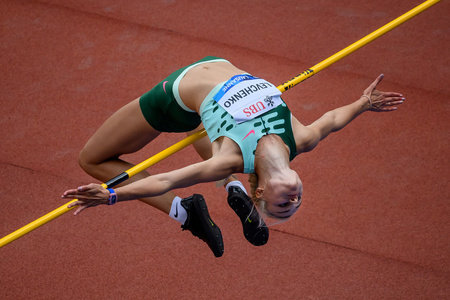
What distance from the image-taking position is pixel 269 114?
2.86m

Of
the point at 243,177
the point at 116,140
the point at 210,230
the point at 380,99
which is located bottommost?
the point at 243,177

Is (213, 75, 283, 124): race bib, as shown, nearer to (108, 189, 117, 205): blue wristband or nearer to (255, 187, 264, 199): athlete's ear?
(255, 187, 264, 199): athlete's ear

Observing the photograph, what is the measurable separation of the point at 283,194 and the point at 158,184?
543 mm

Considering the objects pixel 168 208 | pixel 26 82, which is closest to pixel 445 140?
pixel 168 208

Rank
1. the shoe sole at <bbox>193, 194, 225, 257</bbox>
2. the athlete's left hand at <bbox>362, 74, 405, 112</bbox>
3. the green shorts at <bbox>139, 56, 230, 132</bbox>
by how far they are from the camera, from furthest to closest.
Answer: the shoe sole at <bbox>193, 194, 225, 257</bbox>
the athlete's left hand at <bbox>362, 74, 405, 112</bbox>
the green shorts at <bbox>139, 56, 230, 132</bbox>

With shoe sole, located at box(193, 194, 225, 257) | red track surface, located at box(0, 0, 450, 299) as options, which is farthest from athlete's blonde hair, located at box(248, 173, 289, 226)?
red track surface, located at box(0, 0, 450, 299)

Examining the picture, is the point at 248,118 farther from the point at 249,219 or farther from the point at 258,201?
the point at 249,219

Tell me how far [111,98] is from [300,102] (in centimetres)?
150

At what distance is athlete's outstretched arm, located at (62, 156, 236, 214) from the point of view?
2.71 metres

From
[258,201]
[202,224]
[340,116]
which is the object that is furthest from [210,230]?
[340,116]

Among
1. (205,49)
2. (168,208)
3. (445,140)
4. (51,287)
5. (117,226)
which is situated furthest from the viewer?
(205,49)

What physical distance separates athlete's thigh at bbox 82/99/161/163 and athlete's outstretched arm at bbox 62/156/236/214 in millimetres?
595

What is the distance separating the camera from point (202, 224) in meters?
3.45

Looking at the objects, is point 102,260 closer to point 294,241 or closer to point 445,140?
point 294,241
